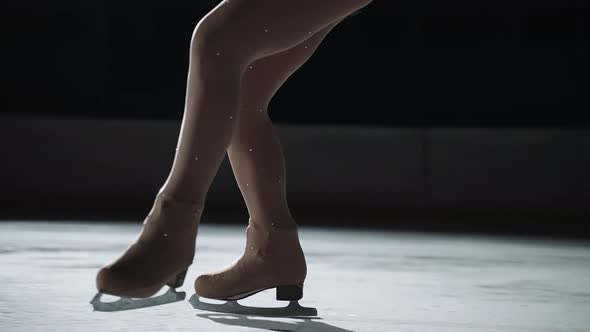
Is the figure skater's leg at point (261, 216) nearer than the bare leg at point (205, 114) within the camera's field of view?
No

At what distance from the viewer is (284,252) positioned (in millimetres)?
2230

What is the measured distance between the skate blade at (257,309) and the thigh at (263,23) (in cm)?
49

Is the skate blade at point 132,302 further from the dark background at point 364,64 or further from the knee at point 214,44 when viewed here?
the dark background at point 364,64

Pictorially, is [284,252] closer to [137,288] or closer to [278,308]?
[278,308]

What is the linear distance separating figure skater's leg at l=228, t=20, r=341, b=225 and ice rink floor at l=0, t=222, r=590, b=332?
220 millimetres

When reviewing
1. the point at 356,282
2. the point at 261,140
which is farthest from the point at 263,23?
the point at 356,282

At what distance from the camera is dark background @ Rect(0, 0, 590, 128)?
6430 millimetres

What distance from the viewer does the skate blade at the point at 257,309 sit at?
2178 mm

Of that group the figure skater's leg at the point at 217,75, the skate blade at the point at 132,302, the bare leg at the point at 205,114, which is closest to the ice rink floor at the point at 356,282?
the skate blade at the point at 132,302

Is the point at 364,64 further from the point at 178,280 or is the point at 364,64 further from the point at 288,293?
the point at 178,280

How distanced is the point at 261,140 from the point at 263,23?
0.32m

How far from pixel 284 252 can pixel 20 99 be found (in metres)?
4.84

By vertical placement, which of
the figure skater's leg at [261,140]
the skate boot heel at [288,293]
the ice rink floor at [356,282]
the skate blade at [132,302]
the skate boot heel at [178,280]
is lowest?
the ice rink floor at [356,282]

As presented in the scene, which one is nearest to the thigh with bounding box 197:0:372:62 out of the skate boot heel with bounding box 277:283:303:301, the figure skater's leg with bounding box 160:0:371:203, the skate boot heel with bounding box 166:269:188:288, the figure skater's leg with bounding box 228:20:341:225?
the figure skater's leg with bounding box 160:0:371:203
